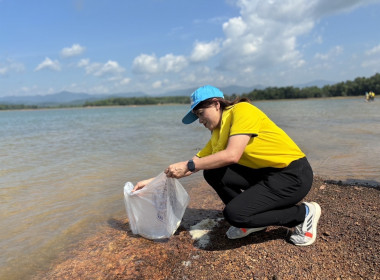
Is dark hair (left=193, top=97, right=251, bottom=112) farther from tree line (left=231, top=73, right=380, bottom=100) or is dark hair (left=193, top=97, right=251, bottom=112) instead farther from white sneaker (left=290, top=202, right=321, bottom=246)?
tree line (left=231, top=73, right=380, bottom=100)

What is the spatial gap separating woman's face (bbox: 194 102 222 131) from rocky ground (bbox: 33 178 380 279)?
3.79 ft

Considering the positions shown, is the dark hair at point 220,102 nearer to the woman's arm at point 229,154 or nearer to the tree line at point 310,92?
the woman's arm at point 229,154

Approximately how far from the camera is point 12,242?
346cm

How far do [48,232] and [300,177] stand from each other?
305 cm

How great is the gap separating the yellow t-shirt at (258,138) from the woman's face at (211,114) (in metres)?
0.09

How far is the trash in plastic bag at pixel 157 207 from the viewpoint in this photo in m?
3.05

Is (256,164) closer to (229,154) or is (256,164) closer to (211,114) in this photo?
(229,154)

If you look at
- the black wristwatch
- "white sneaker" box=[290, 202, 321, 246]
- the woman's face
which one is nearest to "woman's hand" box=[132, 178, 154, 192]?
the black wristwatch

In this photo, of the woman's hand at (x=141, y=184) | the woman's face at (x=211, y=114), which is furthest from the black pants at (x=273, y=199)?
the woman's hand at (x=141, y=184)

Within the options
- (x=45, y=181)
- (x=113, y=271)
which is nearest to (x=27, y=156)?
(x=45, y=181)

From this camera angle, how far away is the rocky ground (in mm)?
2279

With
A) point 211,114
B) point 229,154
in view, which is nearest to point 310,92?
point 211,114

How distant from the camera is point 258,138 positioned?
2453 millimetres

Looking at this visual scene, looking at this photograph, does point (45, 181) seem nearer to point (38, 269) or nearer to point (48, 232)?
point (48, 232)
